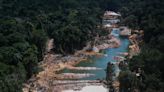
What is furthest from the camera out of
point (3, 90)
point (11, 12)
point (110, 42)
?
point (11, 12)

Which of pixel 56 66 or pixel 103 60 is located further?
pixel 103 60

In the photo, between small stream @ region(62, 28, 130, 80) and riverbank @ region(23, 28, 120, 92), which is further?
small stream @ region(62, 28, 130, 80)

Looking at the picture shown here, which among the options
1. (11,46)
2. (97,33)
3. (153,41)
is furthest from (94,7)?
(11,46)

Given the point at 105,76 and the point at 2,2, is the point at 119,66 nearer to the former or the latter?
the point at 105,76

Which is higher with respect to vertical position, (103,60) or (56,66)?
(56,66)

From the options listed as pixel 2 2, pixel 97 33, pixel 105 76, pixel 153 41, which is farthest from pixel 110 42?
pixel 2 2

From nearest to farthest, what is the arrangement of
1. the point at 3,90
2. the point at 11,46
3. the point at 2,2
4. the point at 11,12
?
the point at 3,90 → the point at 11,46 → the point at 11,12 → the point at 2,2

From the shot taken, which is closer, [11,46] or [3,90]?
[3,90]

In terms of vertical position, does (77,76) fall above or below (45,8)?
below

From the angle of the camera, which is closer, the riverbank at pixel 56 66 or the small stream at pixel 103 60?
the riverbank at pixel 56 66
